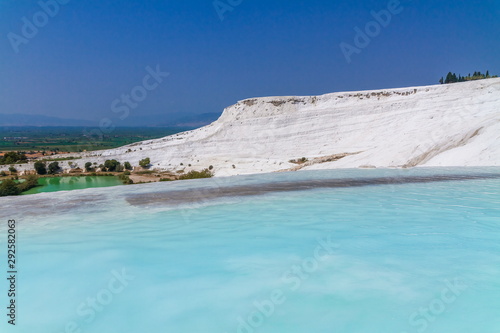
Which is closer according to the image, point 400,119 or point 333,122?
point 400,119

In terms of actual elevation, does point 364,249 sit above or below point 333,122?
below

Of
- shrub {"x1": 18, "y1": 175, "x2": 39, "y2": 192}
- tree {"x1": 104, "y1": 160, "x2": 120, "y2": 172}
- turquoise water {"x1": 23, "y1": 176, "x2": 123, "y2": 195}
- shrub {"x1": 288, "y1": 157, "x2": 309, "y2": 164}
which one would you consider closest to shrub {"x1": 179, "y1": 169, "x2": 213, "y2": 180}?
turquoise water {"x1": 23, "y1": 176, "x2": 123, "y2": 195}

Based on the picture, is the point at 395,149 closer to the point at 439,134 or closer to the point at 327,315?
the point at 439,134

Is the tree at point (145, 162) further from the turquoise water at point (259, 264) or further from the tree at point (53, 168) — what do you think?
the turquoise water at point (259, 264)

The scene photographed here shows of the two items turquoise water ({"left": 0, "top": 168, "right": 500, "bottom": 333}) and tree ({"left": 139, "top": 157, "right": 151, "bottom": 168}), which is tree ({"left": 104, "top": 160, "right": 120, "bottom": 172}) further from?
turquoise water ({"left": 0, "top": 168, "right": 500, "bottom": 333})

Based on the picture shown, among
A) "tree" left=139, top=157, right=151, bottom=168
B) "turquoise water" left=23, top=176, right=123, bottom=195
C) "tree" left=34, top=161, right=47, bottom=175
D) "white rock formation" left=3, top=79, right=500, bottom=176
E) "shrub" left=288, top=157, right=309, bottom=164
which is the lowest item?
"turquoise water" left=23, top=176, right=123, bottom=195

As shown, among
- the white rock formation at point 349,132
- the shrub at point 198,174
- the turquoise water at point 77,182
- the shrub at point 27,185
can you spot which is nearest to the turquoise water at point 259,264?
the white rock formation at point 349,132

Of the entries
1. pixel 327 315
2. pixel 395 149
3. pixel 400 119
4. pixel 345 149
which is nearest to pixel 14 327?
pixel 327 315
